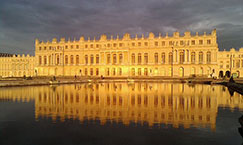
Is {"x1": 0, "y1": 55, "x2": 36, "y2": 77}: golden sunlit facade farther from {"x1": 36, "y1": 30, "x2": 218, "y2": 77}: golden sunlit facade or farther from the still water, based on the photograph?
the still water

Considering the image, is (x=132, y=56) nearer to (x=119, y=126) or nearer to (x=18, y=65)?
(x=18, y=65)

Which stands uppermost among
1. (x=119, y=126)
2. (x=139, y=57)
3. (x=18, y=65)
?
(x=139, y=57)

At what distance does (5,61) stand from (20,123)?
11439 cm

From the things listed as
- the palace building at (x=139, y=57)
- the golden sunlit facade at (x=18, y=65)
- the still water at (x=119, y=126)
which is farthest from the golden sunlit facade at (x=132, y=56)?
the still water at (x=119, y=126)

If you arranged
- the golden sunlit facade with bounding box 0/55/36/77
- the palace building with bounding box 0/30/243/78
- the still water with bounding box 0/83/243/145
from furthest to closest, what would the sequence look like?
the golden sunlit facade with bounding box 0/55/36/77 < the palace building with bounding box 0/30/243/78 < the still water with bounding box 0/83/243/145

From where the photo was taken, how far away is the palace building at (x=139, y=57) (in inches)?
2938

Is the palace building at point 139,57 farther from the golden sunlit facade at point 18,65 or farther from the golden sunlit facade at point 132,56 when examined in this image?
the golden sunlit facade at point 18,65

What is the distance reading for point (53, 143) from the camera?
31.7 feet

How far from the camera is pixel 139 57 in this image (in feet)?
267

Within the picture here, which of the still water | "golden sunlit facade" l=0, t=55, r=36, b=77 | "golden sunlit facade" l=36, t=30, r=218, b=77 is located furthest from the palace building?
the still water

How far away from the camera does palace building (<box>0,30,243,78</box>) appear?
74.6 metres

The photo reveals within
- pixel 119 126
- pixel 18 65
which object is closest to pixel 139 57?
pixel 119 126

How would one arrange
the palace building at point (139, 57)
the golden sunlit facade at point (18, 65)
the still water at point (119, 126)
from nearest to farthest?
the still water at point (119, 126) < the palace building at point (139, 57) < the golden sunlit facade at point (18, 65)

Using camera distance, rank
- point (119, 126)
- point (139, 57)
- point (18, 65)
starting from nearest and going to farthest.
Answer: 1. point (119, 126)
2. point (139, 57)
3. point (18, 65)
